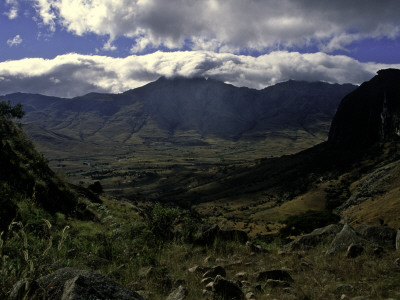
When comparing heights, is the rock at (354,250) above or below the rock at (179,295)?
below

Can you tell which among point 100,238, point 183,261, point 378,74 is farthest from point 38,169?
point 378,74

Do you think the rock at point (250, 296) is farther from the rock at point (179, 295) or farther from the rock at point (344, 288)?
the rock at point (344, 288)

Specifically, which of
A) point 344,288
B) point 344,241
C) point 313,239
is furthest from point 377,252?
point 344,288

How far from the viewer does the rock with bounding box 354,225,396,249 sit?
31.1 feet

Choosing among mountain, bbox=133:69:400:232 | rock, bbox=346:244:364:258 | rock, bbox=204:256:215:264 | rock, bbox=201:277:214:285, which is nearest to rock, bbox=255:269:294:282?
rock, bbox=201:277:214:285

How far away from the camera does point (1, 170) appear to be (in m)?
11.1

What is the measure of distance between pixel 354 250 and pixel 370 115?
154 meters

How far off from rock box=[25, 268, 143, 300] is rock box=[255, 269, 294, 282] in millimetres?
3359

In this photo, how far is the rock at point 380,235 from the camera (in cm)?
948

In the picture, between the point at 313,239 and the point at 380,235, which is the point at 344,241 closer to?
the point at 313,239

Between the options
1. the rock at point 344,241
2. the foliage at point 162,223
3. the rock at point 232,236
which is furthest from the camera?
the rock at point 232,236

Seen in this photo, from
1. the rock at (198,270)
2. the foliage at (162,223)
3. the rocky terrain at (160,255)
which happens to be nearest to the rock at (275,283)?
the rocky terrain at (160,255)

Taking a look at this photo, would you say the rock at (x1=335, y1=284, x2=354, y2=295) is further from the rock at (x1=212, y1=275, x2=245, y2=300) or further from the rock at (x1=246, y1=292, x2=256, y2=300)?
the rock at (x1=212, y1=275, x2=245, y2=300)

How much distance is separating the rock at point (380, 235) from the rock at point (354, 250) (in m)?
1.86
